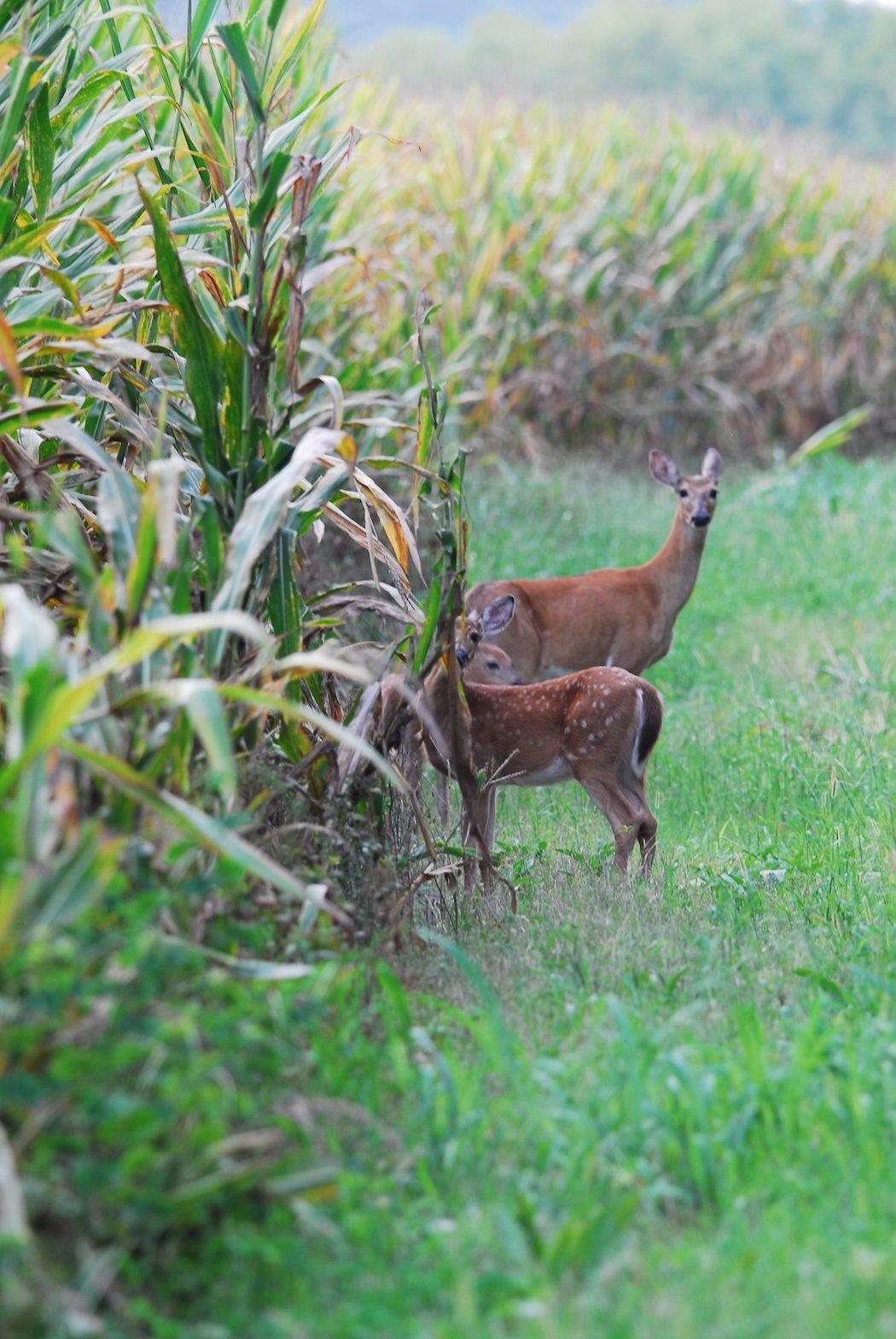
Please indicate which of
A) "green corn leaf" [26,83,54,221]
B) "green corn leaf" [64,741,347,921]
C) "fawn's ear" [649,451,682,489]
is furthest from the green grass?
"fawn's ear" [649,451,682,489]

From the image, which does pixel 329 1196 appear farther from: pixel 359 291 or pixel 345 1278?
pixel 359 291

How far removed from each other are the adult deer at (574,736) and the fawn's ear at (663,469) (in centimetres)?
260

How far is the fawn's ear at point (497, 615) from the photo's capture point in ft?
21.6

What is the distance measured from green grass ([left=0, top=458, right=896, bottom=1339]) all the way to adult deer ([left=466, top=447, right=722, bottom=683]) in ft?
9.71

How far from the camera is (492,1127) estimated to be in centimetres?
324

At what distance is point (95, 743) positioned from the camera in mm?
3145

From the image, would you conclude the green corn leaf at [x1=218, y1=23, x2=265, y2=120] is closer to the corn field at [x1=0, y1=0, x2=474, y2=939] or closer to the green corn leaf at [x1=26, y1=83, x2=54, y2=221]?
the corn field at [x1=0, y1=0, x2=474, y2=939]

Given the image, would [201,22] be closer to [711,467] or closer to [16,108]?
[16,108]

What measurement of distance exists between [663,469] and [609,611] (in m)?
1.06

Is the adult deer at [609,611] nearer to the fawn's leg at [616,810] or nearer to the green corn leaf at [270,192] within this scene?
the fawn's leg at [616,810]

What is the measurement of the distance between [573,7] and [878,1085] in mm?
96678

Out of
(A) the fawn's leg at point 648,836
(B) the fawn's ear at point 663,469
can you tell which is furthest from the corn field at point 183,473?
(B) the fawn's ear at point 663,469

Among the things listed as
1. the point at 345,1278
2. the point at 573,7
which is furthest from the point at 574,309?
the point at 573,7

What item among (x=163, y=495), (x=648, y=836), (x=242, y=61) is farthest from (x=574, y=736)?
(x=163, y=495)
